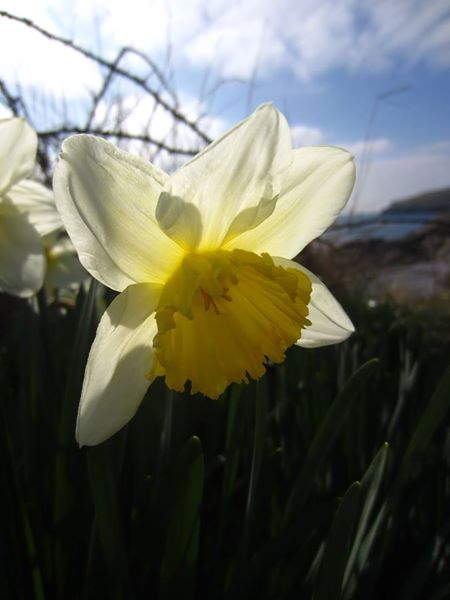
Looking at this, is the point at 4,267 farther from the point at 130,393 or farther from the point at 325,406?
the point at 325,406

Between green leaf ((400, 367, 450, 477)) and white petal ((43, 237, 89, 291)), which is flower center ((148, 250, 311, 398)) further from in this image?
white petal ((43, 237, 89, 291))

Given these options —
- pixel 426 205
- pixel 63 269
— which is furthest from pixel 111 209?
pixel 426 205

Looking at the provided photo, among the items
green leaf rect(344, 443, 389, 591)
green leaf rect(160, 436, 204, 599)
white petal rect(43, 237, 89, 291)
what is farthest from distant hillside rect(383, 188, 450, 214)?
green leaf rect(160, 436, 204, 599)

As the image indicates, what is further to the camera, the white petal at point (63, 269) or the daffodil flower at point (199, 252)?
the white petal at point (63, 269)

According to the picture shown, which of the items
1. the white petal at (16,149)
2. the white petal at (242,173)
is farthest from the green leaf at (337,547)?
the white petal at (16,149)

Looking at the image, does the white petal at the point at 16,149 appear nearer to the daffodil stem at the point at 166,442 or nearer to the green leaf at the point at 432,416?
the daffodil stem at the point at 166,442

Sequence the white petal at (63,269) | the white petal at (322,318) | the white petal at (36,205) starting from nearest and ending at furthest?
1. the white petal at (322,318)
2. the white petal at (36,205)
3. the white petal at (63,269)
